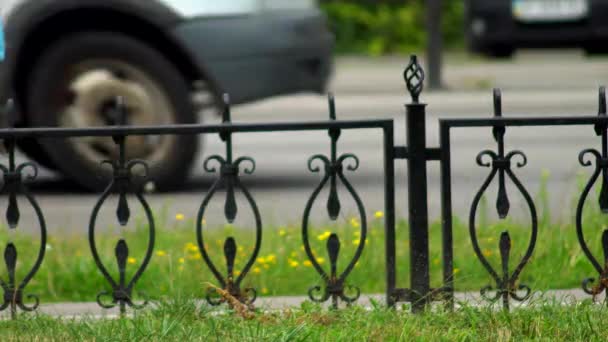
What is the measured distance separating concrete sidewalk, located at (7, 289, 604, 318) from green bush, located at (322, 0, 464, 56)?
16207 mm

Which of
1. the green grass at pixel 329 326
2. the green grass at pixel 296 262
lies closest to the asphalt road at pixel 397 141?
the green grass at pixel 296 262

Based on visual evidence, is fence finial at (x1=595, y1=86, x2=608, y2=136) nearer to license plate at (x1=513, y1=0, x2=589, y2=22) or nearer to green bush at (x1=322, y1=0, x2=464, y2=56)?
license plate at (x1=513, y1=0, x2=589, y2=22)

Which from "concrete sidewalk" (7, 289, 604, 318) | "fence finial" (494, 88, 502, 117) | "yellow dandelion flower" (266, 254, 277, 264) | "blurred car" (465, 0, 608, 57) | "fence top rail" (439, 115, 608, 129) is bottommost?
"concrete sidewalk" (7, 289, 604, 318)

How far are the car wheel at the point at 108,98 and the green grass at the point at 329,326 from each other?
398cm

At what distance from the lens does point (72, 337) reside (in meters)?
5.07

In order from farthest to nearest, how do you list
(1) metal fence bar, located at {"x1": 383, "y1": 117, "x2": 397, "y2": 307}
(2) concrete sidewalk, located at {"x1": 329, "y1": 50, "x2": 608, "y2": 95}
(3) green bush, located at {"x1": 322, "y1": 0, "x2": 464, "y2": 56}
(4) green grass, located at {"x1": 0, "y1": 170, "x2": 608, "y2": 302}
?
(3) green bush, located at {"x1": 322, "y1": 0, "x2": 464, "y2": 56}
(2) concrete sidewalk, located at {"x1": 329, "y1": 50, "x2": 608, "y2": 95}
(4) green grass, located at {"x1": 0, "y1": 170, "x2": 608, "y2": 302}
(1) metal fence bar, located at {"x1": 383, "y1": 117, "x2": 397, "y2": 307}

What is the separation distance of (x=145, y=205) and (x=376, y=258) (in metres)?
1.43

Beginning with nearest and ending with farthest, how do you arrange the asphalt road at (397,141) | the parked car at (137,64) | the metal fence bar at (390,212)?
the metal fence bar at (390,212) → the asphalt road at (397,141) → the parked car at (137,64)

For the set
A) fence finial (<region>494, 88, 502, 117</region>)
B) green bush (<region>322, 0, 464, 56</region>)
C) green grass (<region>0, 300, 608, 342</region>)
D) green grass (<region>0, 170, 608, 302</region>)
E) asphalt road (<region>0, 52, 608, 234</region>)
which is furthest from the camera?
green bush (<region>322, 0, 464, 56</region>)

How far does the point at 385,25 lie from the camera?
22.5m

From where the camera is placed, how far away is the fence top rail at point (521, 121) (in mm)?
5516

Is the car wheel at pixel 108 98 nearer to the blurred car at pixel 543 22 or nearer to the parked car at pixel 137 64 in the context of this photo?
the parked car at pixel 137 64

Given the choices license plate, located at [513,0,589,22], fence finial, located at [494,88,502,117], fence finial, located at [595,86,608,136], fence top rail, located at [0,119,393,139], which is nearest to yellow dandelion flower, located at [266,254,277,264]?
fence top rail, located at [0,119,393,139]

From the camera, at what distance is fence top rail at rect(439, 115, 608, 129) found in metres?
5.52
